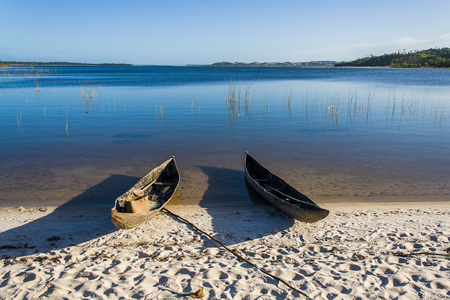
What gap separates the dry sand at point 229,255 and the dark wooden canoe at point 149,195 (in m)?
0.28

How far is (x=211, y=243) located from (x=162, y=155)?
6395 millimetres

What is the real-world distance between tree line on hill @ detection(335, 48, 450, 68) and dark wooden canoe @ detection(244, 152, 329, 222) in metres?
83.7

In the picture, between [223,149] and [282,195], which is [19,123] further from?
[282,195]

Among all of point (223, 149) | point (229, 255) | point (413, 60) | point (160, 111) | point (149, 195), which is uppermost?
point (413, 60)

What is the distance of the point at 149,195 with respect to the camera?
747 cm

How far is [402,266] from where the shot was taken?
14.7 ft

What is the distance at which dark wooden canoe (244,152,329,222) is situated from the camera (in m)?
5.55

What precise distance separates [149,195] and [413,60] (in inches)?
4186

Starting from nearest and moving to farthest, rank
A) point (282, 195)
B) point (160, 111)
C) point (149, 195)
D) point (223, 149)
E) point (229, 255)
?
point (229, 255) < point (282, 195) < point (149, 195) < point (223, 149) < point (160, 111)

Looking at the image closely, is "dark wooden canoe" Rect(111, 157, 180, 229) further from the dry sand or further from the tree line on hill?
the tree line on hill

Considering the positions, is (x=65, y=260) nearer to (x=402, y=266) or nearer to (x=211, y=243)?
(x=211, y=243)

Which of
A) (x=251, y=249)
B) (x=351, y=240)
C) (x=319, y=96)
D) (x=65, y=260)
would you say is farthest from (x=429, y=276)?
(x=319, y=96)

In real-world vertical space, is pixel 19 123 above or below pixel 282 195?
above

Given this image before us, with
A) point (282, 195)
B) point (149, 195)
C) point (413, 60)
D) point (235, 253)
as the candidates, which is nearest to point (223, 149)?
point (149, 195)
